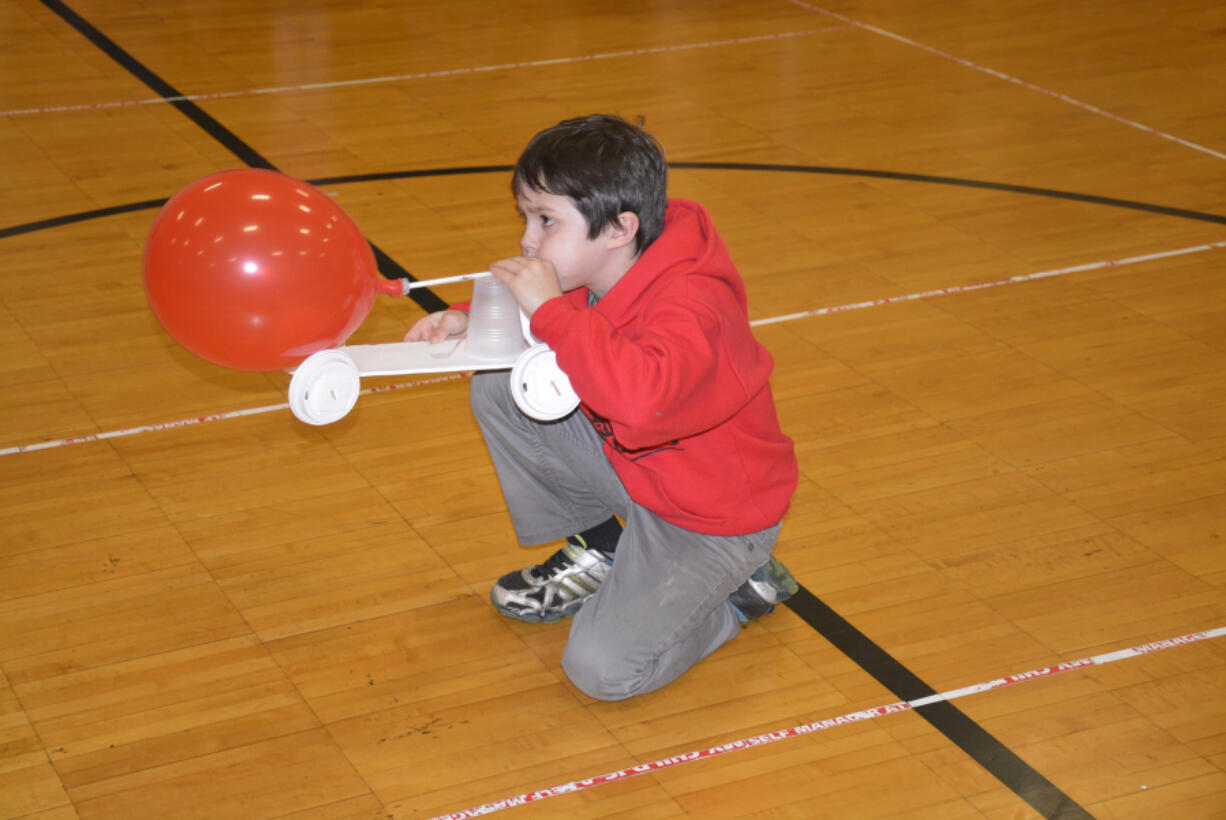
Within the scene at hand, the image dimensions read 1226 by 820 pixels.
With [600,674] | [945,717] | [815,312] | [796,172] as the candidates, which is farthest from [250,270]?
[796,172]

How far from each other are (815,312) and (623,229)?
134 centimetres

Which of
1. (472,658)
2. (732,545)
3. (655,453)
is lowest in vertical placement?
(472,658)

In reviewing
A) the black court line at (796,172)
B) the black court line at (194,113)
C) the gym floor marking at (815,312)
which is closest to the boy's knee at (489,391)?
the gym floor marking at (815,312)

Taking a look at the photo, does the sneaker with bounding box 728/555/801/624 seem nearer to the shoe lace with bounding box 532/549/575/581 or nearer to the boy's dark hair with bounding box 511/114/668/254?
the shoe lace with bounding box 532/549/575/581

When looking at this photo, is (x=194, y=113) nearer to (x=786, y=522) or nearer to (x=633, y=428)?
(x=786, y=522)

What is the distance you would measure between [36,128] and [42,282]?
1134 millimetres

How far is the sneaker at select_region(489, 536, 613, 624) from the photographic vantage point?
200 cm

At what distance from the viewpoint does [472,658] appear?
192 cm

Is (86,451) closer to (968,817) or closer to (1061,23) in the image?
(968,817)

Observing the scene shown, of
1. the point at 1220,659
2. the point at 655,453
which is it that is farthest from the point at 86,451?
the point at 1220,659

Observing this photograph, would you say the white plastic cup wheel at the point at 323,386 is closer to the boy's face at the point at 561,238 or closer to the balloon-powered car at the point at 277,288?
the balloon-powered car at the point at 277,288

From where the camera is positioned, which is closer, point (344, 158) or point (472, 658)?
point (472, 658)

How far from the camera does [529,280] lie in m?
1.64

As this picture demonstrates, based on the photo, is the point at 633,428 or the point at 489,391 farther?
the point at 489,391
